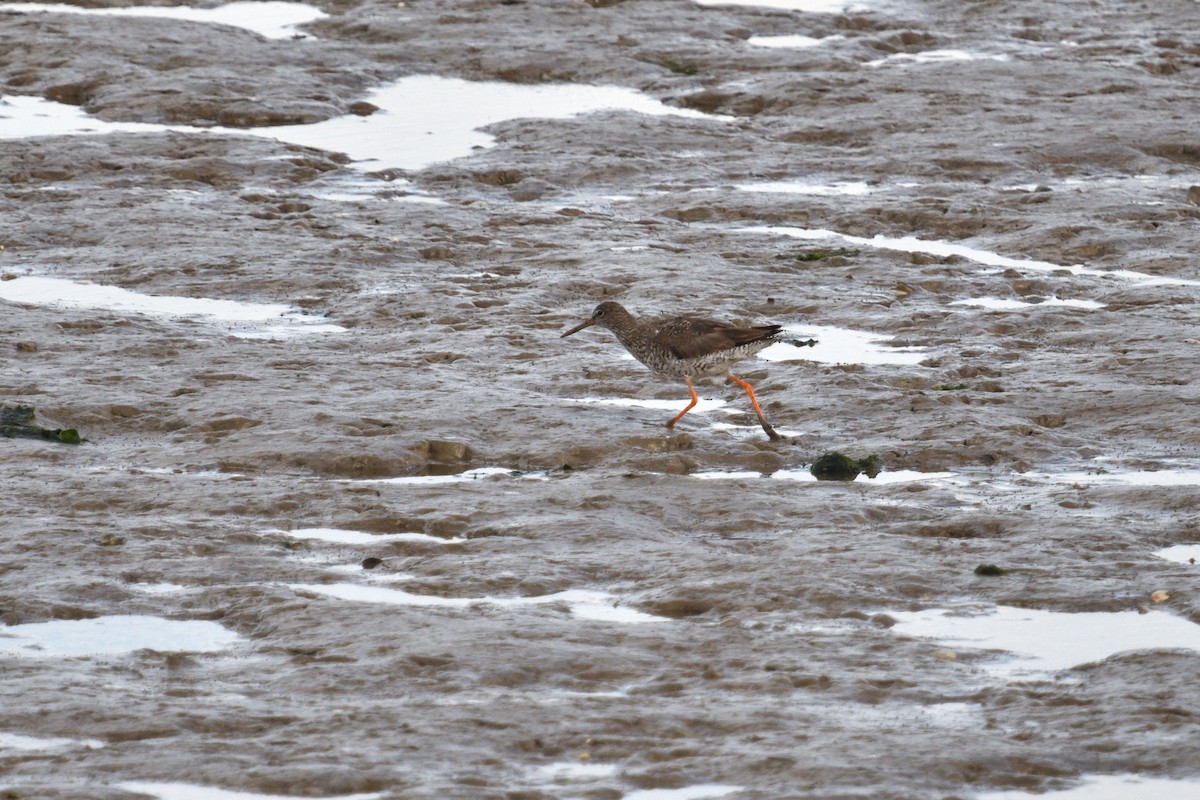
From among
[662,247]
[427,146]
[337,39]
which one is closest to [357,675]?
[662,247]

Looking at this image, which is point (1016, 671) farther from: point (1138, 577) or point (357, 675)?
point (357, 675)

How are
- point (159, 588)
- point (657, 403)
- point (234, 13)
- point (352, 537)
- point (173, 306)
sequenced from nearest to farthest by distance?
point (159, 588), point (352, 537), point (657, 403), point (173, 306), point (234, 13)

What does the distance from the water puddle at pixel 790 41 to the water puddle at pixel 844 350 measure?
873 cm

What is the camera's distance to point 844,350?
10.7m

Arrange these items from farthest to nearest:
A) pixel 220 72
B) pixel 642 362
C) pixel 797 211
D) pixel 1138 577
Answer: pixel 220 72 < pixel 797 211 < pixel 642 362 < pixel 1138 577

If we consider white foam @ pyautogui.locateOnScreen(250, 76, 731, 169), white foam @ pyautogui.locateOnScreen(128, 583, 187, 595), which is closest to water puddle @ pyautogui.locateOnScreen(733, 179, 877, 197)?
white foam @ pyautogui.locateOnScreen(250, 76, 731, 169)

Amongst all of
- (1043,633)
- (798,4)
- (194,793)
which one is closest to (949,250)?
(1043,633)

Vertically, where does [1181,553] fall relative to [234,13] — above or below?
below

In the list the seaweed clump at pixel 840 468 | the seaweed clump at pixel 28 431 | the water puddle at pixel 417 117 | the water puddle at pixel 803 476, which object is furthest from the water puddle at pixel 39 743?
the water puddle at pixel 417 117

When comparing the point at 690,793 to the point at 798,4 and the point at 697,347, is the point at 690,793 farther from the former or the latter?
the point at 798,4

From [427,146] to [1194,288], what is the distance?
6.93m

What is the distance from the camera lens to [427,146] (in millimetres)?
15469

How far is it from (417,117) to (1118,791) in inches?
480

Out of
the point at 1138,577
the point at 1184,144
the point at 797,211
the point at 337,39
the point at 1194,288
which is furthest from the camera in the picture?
the point at 337,39
